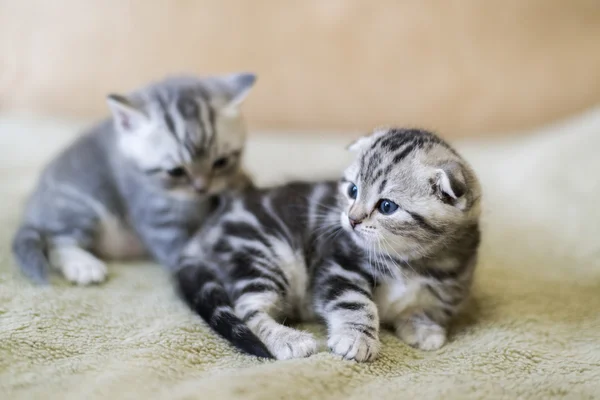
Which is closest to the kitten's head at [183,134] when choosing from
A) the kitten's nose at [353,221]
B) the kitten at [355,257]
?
the kitten at [355,257]

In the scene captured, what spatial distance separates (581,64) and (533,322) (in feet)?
5.01

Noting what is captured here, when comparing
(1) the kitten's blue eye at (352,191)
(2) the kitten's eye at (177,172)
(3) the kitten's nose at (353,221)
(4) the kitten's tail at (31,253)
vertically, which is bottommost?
(4) the kitten's tail at (31,253)

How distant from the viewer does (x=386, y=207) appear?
1.14 metres

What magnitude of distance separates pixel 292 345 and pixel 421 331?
0.31 meters

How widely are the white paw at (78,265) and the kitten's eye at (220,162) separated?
1.36 ft

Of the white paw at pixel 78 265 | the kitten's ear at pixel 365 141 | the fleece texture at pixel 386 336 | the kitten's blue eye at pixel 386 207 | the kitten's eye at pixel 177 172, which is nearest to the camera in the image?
the fleece texture at pixel 386 336

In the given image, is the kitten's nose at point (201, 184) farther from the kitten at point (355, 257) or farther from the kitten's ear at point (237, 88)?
the kitten's ear at point (237, 88)

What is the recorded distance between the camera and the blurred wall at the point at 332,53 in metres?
2.29

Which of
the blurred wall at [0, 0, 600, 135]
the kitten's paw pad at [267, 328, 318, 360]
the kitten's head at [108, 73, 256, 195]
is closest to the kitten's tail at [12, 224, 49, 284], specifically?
the kitten's head at [108, 73, 256, 195]

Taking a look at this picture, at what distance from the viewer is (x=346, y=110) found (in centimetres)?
239

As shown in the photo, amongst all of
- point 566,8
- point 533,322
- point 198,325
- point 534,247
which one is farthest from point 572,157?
point 198,325

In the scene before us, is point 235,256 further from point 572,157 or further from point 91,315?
point 572,157

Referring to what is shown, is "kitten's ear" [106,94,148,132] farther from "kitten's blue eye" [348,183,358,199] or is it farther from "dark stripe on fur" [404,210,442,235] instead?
"dark stripe on fur" [404,210,442,235]

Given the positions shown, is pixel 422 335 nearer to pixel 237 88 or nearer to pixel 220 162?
pixel 220 162
